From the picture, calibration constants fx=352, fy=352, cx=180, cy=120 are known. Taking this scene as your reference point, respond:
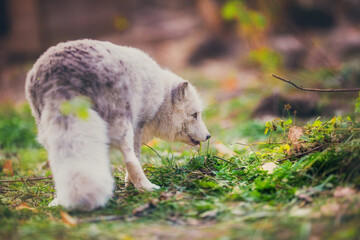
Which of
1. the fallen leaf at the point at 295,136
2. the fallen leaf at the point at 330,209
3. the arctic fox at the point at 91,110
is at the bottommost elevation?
the fallen leaf at the point at 330,209

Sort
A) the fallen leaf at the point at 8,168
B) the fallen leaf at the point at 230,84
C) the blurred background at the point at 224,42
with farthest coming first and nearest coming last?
the fallen leaf at the point at 230,84 < the blurred background at the point at 224,42 < the fallen leaf at the point at 8,168

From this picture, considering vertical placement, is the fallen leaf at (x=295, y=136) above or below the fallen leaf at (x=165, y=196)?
above

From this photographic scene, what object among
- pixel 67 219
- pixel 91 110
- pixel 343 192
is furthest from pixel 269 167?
pixel 67 219

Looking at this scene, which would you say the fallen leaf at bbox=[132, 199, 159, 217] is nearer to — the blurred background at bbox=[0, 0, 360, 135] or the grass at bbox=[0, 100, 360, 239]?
the grass at bbox=[0, 100, 360, 239]

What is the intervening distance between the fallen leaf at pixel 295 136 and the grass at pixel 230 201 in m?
0.01

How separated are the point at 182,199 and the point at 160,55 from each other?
11.9m

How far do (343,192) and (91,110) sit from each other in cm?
213

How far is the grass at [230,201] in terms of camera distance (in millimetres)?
2375

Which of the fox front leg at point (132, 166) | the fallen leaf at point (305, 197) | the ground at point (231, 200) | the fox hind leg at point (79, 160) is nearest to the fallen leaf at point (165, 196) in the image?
the ground at point (231, 200)

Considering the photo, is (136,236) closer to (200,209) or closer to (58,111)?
(200,209)

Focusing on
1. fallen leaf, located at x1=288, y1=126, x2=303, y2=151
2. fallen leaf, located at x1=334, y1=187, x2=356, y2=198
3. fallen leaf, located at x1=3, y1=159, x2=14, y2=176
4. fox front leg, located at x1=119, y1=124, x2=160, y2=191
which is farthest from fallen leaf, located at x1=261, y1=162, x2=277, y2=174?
fallen leaf, located at x1=3, y1=159, x2=14, y2=176

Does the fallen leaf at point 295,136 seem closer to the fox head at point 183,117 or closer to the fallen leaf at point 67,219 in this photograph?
the fox head at point 183,117

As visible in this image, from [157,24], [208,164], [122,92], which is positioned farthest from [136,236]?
[157,24]

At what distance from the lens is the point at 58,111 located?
293 centimetres
